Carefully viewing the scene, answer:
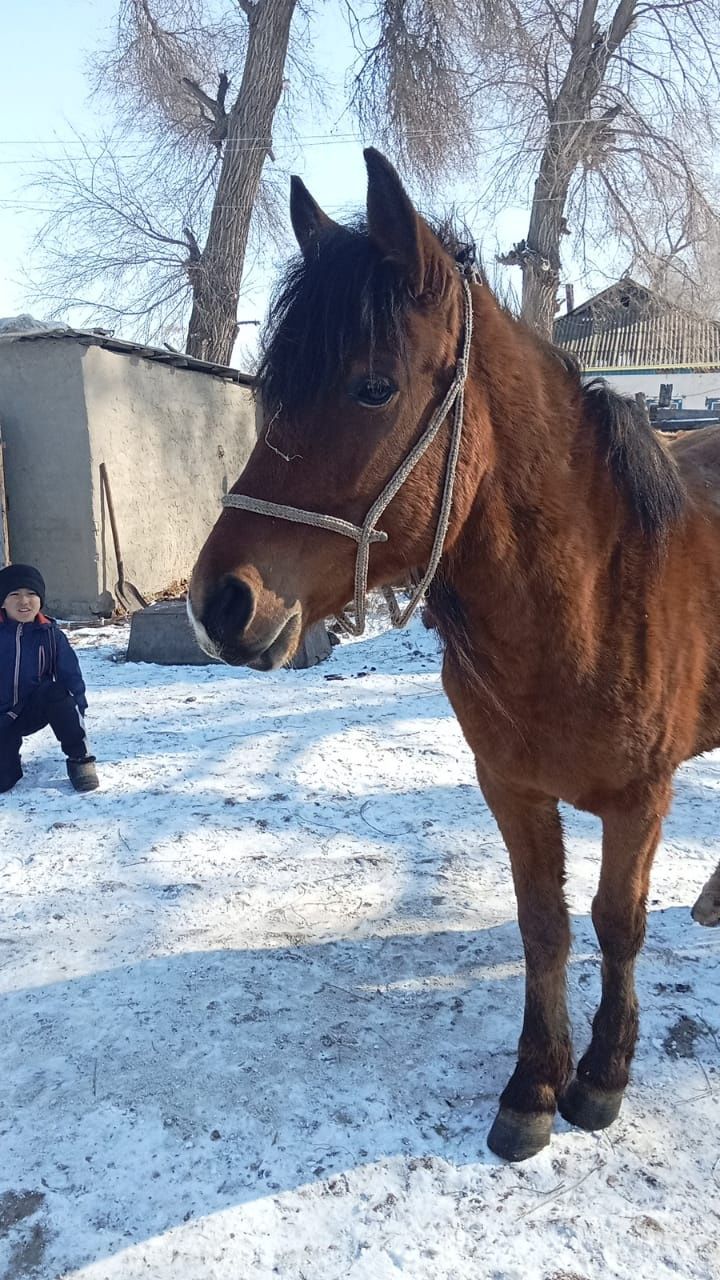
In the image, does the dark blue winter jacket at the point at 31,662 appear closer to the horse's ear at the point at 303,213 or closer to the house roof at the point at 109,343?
the horse's ear at the point at 303,213

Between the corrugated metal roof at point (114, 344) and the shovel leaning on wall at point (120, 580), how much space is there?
4.25 feet

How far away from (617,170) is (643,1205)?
13570 mm

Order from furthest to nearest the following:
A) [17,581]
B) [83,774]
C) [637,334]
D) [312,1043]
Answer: [637,334] → [17,581] → [83,774] → [312,1043]

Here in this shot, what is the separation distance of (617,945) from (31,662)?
340 centimetres

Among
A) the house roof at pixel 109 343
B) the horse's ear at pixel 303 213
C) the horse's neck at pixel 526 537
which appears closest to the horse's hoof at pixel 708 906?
the horse's neck at pixel 526 537

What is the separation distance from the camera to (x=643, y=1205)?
5.65 feet

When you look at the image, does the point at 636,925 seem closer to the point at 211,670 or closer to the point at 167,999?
the point at 167,999

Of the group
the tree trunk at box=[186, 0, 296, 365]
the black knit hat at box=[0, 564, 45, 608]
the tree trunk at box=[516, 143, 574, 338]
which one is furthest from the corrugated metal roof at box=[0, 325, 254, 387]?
the tree trunk at box=[516, 143, 574, 338]

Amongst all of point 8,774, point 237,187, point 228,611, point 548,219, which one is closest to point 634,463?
point 228,611

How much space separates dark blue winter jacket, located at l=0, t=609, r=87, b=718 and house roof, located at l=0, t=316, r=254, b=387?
13.3 feet

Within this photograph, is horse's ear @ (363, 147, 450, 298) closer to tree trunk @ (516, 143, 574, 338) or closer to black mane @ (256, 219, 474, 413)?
black mane @ (256, 219, 474, 413)

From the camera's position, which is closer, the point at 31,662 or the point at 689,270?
the point at 31,662

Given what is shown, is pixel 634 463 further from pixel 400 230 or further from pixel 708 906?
pixel 708 906

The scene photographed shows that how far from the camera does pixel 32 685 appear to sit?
4.20m
